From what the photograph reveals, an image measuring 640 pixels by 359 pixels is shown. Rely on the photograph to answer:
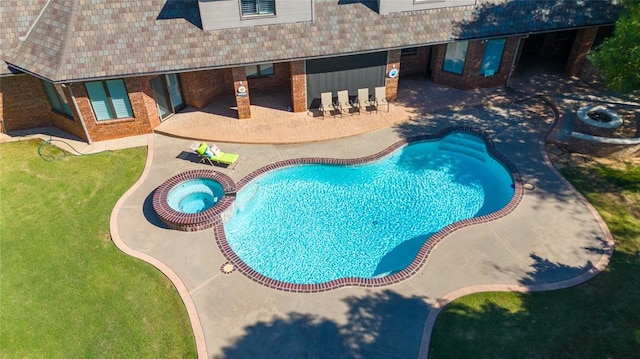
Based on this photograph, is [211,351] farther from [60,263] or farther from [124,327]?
[60,263]

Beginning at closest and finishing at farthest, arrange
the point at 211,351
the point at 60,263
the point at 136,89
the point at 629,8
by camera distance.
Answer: the point at 211,351 < the point at 60,263 < the point at 629,8 < the point at 136,89

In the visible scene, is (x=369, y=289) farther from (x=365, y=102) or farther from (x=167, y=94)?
(x=167, y=94)

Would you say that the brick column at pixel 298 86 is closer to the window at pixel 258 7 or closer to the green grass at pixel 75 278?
the window at pixel 258 7

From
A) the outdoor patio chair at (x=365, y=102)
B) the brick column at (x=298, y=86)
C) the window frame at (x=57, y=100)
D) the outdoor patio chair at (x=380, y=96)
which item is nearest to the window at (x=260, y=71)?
the brick column at (x=298, y=86)

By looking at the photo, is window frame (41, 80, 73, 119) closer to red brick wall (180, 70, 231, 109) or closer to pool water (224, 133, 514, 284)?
red brick wall (180, 70, 231, 109)

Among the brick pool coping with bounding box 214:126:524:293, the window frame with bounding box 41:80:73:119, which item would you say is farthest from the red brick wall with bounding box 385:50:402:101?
the window frame with bounding box 41:80:73:119

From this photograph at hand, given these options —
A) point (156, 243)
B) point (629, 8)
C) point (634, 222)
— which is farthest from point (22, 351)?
point (629, 8)

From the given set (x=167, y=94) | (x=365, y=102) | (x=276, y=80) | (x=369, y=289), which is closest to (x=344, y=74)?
(x=365, y=102)
